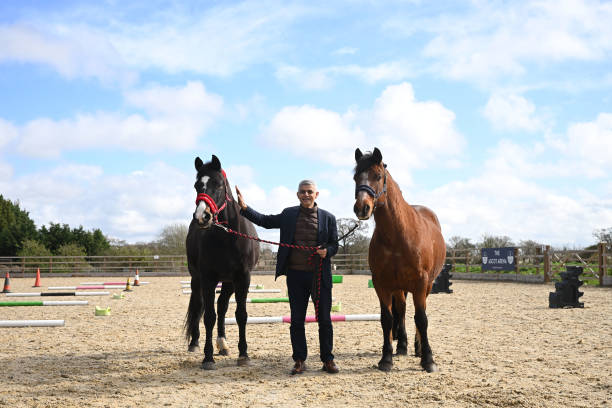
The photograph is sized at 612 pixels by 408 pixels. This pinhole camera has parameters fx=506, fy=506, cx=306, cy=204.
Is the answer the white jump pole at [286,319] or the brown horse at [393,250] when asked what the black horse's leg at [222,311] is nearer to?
the white jump pole at [286,319]

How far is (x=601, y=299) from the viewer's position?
12.1 metres

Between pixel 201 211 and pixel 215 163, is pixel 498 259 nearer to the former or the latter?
pixel 215 163

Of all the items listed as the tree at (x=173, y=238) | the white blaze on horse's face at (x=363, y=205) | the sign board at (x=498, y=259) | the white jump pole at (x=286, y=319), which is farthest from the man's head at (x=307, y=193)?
the tree at (x=173, y=238)

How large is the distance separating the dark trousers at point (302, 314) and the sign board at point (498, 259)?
663 inches

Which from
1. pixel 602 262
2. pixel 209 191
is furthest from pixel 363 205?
pixel 602 262

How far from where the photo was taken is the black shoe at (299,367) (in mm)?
4859

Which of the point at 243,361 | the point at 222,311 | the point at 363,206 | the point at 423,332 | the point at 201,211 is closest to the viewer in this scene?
the point at 363,206

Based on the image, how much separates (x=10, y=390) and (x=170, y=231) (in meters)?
34.2

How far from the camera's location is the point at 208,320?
5375 millimetres

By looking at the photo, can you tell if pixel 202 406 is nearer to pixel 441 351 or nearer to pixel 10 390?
pixel 10 390

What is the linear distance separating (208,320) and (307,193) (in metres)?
1.75

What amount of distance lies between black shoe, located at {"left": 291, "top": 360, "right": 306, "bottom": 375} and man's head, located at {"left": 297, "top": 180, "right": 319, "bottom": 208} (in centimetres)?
152

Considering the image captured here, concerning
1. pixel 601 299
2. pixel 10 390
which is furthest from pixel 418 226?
pixel 601 299

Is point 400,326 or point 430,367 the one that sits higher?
point 400,326
